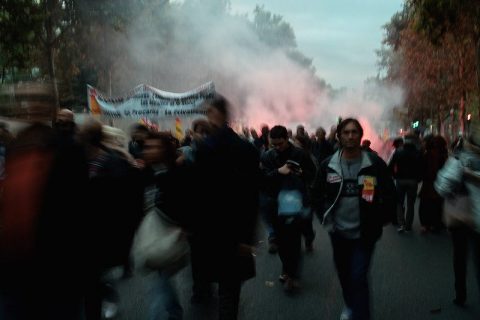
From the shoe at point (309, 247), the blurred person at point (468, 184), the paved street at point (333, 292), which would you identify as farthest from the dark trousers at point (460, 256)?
the shoe at point (309, 247)

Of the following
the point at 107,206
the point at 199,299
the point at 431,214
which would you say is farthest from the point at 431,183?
the point at 107,206

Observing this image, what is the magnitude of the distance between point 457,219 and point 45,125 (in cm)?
295

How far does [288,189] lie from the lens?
6.29 metres

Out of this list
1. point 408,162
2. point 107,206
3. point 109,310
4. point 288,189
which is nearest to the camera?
point 107,206

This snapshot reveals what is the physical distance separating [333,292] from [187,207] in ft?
9.38

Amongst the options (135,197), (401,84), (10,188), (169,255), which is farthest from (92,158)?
(401,84)

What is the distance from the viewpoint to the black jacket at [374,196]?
15.3ft

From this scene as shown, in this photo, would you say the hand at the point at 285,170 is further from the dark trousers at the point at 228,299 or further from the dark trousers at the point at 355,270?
the dark trousers at the point at 228,299

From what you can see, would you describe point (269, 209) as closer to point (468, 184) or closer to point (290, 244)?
point (290, 244)

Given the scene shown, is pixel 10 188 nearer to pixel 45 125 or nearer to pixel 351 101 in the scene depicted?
pixel 45 125

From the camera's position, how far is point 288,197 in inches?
245

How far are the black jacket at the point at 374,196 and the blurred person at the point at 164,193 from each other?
4.13 feet

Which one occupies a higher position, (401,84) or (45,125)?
(401,84)

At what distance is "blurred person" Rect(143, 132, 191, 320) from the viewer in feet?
12.7
